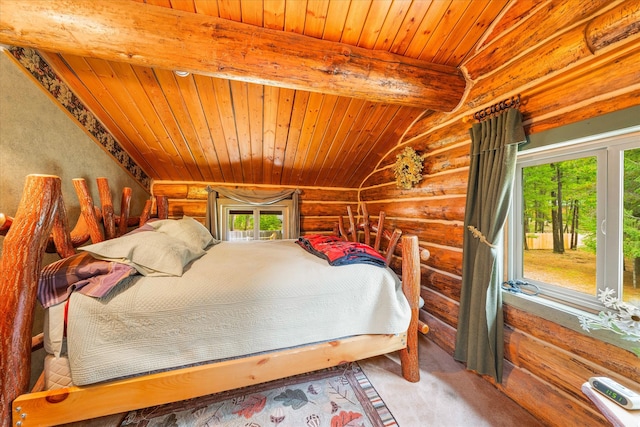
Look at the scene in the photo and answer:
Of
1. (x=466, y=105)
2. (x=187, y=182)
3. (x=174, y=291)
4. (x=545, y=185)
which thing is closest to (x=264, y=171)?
(x=187, y=182)

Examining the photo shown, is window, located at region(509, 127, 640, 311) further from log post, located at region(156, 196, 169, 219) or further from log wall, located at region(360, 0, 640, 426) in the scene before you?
log post, located at region(156, 196, 169, 219)

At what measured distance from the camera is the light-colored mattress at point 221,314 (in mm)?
1182

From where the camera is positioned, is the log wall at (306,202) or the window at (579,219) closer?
the window at (579,219)

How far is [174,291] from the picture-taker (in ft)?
4.33

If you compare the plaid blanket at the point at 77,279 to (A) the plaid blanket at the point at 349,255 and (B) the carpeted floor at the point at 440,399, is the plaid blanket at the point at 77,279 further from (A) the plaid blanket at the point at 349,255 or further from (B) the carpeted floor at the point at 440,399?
(A) the plaid blanket at the point at 349,255

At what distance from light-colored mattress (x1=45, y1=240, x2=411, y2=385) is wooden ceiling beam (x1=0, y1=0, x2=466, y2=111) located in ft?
4.87

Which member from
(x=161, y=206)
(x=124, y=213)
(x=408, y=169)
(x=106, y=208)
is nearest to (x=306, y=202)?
(x=408, y=169)

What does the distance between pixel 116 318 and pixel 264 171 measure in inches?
102

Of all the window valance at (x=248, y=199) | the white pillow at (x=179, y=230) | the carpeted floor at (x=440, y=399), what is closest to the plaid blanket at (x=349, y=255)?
the carpeted floor at (x=440, y=399)

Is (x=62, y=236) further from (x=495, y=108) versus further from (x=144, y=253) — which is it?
(x=495, y=108)

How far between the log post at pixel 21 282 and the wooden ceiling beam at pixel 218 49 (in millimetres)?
972

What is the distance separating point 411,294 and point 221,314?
143 cm

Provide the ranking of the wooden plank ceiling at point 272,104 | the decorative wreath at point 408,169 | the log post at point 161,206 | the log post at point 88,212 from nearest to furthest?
the wooden plank ceiling at point 272,104, the log post at point 88,212, the decorative wreath at point 408,169, the log post at point 161,206

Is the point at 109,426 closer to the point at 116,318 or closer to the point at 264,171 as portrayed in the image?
the point at 116,318
